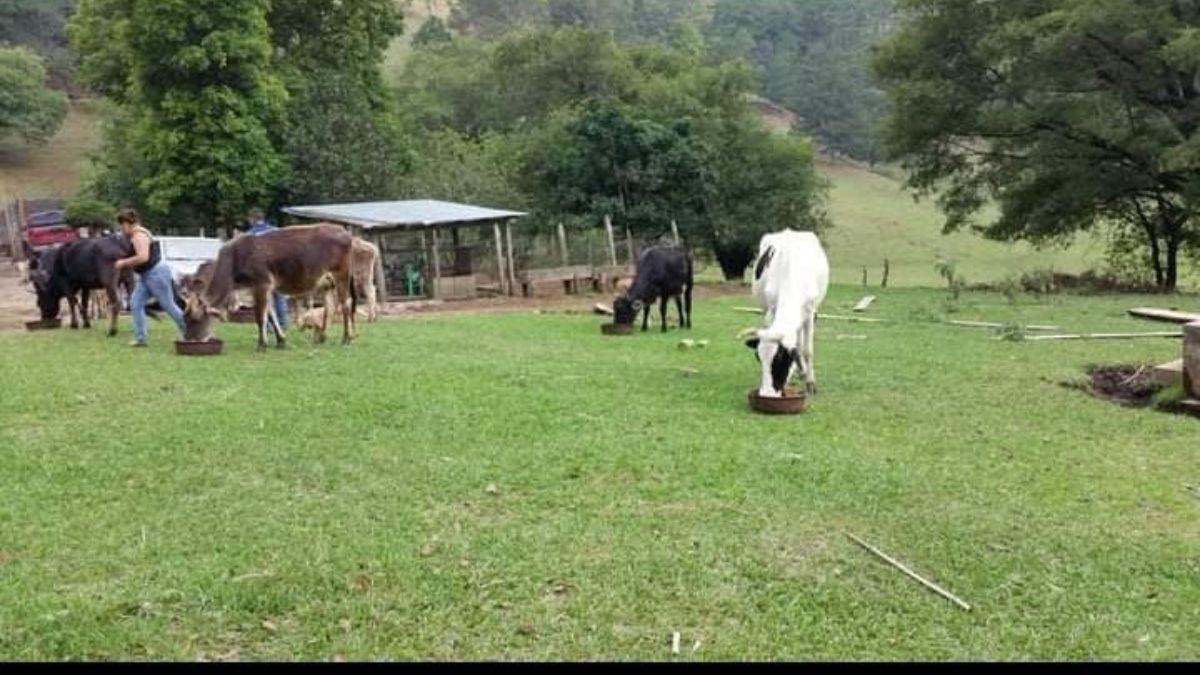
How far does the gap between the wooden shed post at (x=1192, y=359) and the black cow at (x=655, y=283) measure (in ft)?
24.6

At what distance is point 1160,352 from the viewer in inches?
486

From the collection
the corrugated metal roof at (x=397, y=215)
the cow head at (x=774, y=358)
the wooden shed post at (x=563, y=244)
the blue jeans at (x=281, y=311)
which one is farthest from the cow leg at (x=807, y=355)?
the wooden shed post at (x=563, y=244)

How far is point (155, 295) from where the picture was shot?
11945mm

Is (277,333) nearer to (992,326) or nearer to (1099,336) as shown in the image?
(992,326)

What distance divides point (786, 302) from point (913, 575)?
445 centimetres

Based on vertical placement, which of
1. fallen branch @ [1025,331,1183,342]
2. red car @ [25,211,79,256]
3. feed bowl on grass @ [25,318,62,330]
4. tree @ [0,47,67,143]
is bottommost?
fallen branch @ [1025,331,1183,342]

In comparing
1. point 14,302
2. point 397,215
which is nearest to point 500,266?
point 397,215

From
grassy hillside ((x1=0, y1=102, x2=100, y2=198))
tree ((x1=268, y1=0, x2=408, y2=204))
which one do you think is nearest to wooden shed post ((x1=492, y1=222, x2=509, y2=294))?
tree ((x1=268, y1=0, x2=408, y2=204))

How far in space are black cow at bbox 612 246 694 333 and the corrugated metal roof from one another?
328 inches

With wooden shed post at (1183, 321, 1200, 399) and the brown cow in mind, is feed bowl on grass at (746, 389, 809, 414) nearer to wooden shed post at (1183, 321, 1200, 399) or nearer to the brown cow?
wooden shed post at (1183, 321, 1200, 399)

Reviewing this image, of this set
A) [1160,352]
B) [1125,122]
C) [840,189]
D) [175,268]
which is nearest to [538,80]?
[840,189]

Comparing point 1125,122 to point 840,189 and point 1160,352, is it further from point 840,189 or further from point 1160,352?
point 840,189

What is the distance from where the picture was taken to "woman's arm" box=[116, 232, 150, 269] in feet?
38.1

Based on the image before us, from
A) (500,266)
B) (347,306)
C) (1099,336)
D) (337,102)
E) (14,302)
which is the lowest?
(1099,336)
